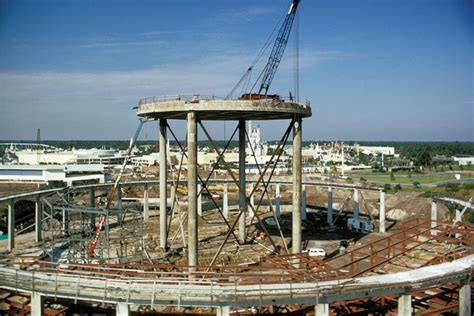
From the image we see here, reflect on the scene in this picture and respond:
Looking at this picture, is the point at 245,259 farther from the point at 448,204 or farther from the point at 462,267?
the point at 448,204

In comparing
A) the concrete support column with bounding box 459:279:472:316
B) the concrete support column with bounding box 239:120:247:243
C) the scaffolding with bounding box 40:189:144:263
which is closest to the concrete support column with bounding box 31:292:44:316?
the scaffolding with bounding box 40:189:144:263

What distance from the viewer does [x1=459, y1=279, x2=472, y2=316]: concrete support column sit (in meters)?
27.2

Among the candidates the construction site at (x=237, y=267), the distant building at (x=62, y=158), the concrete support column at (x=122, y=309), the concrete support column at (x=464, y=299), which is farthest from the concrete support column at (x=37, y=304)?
the distant building at (x=62, y=158)

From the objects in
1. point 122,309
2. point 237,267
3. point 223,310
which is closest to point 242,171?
point 237,267

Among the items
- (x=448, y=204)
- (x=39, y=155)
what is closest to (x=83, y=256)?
(x=448, y=204)

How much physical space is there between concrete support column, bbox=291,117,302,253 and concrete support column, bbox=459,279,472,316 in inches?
485

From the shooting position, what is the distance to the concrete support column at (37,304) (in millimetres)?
24062

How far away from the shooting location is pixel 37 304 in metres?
24.1

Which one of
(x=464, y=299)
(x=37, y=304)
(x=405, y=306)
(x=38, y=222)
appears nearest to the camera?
(x=37, y=304)

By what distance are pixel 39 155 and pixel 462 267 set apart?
476 ft

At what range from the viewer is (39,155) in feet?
488

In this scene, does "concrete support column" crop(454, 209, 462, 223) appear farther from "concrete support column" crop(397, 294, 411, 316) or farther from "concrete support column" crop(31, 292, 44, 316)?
"concrete support column" crop(31, 292, 44, 316)

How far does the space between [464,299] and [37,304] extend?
25.0m

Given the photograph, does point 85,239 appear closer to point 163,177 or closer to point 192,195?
point 192,195
